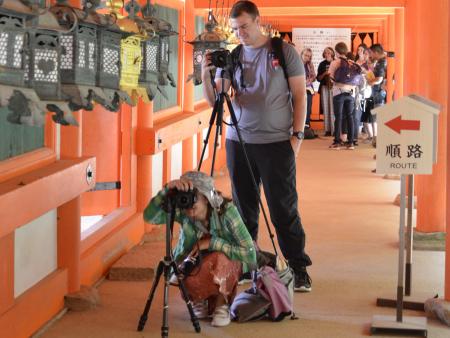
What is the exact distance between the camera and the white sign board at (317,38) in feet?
64.2

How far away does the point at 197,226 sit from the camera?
523cm

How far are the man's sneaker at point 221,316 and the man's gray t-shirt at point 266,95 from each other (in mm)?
1063

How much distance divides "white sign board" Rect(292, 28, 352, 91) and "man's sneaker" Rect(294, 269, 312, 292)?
1383cm

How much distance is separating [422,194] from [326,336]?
273cm

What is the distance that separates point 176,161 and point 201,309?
4.10 metres

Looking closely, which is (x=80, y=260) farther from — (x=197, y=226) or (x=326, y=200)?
(x=326, y=200)

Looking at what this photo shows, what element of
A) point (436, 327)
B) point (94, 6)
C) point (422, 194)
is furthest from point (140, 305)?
point (422, 194)

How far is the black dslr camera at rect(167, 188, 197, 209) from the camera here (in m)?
4.86

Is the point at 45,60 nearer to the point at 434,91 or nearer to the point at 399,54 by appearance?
the point at 434,91

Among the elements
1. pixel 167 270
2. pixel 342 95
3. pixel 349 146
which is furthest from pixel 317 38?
pixel 167 270

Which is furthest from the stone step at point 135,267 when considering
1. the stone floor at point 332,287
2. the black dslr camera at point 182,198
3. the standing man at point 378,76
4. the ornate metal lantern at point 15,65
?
the standing man at point 378,76

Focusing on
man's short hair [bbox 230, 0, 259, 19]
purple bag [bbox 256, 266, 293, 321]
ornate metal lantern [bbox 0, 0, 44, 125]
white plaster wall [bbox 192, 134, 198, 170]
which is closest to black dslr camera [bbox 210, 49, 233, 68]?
man's short hair [bbox 230, 0, 259, 19]

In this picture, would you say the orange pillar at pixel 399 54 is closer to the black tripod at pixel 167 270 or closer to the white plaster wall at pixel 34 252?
the white plaster wall at pixel 34 252

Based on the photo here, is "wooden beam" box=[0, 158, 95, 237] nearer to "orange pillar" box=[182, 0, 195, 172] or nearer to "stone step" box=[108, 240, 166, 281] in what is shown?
"stone step" box=[108, 240, 166, 281]
